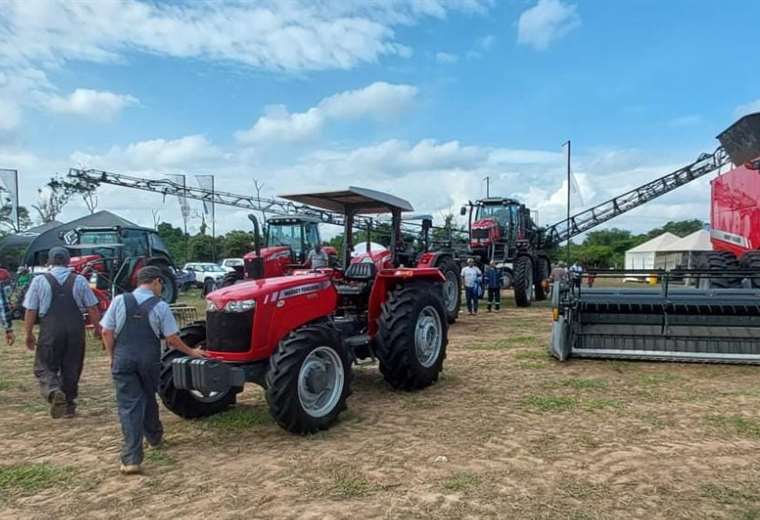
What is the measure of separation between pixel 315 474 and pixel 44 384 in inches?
115

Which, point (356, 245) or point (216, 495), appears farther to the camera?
point (356, 245)

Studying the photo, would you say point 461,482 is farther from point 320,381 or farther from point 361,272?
point 361,272

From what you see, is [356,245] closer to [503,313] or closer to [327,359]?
[327,359]

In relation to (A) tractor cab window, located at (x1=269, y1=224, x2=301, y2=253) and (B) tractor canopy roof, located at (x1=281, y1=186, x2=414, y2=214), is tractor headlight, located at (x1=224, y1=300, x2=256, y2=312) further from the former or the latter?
(A) tractor cab window, located at (x1=269, y1=224, x2=301, y2=253)

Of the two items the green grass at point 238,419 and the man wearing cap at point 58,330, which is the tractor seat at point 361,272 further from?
the man wearing cap at point 58,330

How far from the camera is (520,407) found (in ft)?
17.7

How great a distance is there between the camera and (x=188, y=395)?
5.02m

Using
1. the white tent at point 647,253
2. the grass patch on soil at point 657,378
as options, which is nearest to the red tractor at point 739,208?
the grass patch on soil at point 657,378

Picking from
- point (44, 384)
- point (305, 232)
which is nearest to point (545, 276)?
point (305, 232)

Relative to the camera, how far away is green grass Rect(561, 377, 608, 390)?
6.02 metres

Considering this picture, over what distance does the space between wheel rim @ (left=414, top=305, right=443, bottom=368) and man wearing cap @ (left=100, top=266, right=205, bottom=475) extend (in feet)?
8.76

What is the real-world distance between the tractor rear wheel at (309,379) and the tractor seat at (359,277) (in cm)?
131

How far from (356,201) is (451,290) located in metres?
6.37

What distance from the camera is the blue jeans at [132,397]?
3.92m
